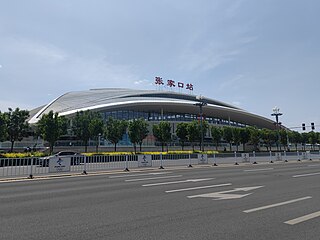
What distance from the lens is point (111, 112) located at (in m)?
67.6

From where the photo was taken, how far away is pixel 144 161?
21703mm

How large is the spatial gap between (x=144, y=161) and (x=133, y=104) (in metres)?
45.3

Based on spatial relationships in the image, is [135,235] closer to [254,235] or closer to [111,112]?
[254,235]

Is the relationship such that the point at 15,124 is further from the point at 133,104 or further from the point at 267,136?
the point at 267,136

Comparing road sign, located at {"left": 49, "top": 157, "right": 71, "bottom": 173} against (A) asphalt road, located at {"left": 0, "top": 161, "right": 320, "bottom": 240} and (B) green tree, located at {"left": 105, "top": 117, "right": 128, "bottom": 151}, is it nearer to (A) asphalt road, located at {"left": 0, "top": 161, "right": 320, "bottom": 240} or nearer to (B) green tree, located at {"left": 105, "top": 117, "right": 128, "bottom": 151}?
(A) asphalt road, located at {"left": 0, "top": 161, "right": 320, "bottom": 240}

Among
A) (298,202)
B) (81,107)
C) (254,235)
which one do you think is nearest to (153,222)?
(254,235)

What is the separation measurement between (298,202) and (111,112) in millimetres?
62506

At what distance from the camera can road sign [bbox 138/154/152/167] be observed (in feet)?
70.5

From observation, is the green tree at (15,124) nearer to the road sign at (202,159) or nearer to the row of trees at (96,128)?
the row of trees at (96,128)

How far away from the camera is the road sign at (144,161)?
21500 millimetres

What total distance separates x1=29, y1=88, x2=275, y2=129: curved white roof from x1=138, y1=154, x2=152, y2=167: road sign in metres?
41.2

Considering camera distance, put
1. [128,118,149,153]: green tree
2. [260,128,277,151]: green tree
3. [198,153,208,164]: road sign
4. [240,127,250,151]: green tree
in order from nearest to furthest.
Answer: [198,153,208,164]: road sign < [128,118,149,153]: green tree < [240,127,250,151]: green tree < [260,128,277,151]: green tree

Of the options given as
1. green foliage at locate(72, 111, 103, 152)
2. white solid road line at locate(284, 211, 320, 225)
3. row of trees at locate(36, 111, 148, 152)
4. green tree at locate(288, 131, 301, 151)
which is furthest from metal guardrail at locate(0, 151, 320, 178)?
green tree at locate(288, 131, 301, 151)

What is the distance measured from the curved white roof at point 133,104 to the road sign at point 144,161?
4122 cm
